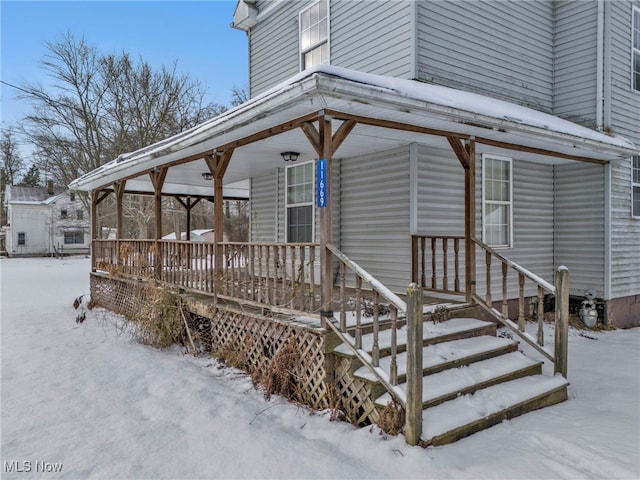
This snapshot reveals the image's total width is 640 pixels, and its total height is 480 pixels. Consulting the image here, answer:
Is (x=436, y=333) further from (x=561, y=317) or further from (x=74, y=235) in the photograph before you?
(x=74, y=235)

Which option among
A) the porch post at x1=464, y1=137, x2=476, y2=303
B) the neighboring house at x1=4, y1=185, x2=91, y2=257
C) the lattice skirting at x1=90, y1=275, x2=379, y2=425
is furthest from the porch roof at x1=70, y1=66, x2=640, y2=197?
the neighboring house at x1=4, y1=185, x2=91, y2=257

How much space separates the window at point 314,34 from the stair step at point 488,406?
6.96 meters

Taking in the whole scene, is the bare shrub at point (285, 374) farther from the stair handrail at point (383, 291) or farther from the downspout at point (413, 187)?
the downspout at point (413, 187)

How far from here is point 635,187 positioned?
8.81m

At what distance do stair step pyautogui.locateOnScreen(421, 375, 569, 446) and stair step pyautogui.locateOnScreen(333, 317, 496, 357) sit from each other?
0.75m

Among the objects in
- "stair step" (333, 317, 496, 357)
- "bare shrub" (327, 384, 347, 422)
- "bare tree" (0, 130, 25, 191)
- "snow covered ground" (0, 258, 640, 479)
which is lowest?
"snow covered ground" (0, 258, 640, 479)

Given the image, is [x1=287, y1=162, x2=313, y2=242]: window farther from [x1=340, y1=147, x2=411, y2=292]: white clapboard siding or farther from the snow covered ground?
the snow covered ground

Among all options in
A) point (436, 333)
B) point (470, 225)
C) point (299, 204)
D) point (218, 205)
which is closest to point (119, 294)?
point (299, 204)

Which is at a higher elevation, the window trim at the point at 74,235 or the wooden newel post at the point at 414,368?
the window trim at the point at 74,235

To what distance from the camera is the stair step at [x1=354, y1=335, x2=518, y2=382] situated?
409 centimetres

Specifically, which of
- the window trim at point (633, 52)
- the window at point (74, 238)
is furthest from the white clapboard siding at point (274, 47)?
the window at point (74, 238)

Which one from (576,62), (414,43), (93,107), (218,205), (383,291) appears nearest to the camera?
(383,291)

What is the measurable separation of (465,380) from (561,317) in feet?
4.88

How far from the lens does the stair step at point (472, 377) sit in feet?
12.7
